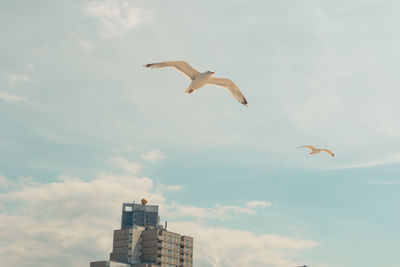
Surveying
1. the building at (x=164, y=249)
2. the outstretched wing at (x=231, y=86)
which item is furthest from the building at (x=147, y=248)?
the outstretched wing at (x=231, y=86)

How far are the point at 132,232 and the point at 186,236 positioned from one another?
2069 cm

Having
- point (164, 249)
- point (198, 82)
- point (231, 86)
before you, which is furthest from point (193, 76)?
point (164, 249)

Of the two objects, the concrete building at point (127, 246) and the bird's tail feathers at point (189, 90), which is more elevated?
the concrete building at point (127, 246)

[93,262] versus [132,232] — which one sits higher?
[132,232]

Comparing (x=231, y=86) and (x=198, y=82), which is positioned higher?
(x=231, y=86)

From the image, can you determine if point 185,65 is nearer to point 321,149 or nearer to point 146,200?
point 321,149

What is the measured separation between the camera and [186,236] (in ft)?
502

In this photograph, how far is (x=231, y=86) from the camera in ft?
131

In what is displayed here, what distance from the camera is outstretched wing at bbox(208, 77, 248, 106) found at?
128 feet

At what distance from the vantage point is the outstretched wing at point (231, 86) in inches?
1536

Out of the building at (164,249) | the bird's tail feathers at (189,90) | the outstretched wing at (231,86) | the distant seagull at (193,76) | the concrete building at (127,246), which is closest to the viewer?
the bird's tail feathers at (189,90)

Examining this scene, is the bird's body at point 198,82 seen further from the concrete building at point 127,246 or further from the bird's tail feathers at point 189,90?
the concrete building at point 127,246

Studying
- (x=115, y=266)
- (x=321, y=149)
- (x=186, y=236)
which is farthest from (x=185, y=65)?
(x=186, y=236)

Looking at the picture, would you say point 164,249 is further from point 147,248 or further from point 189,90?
point 189,90
